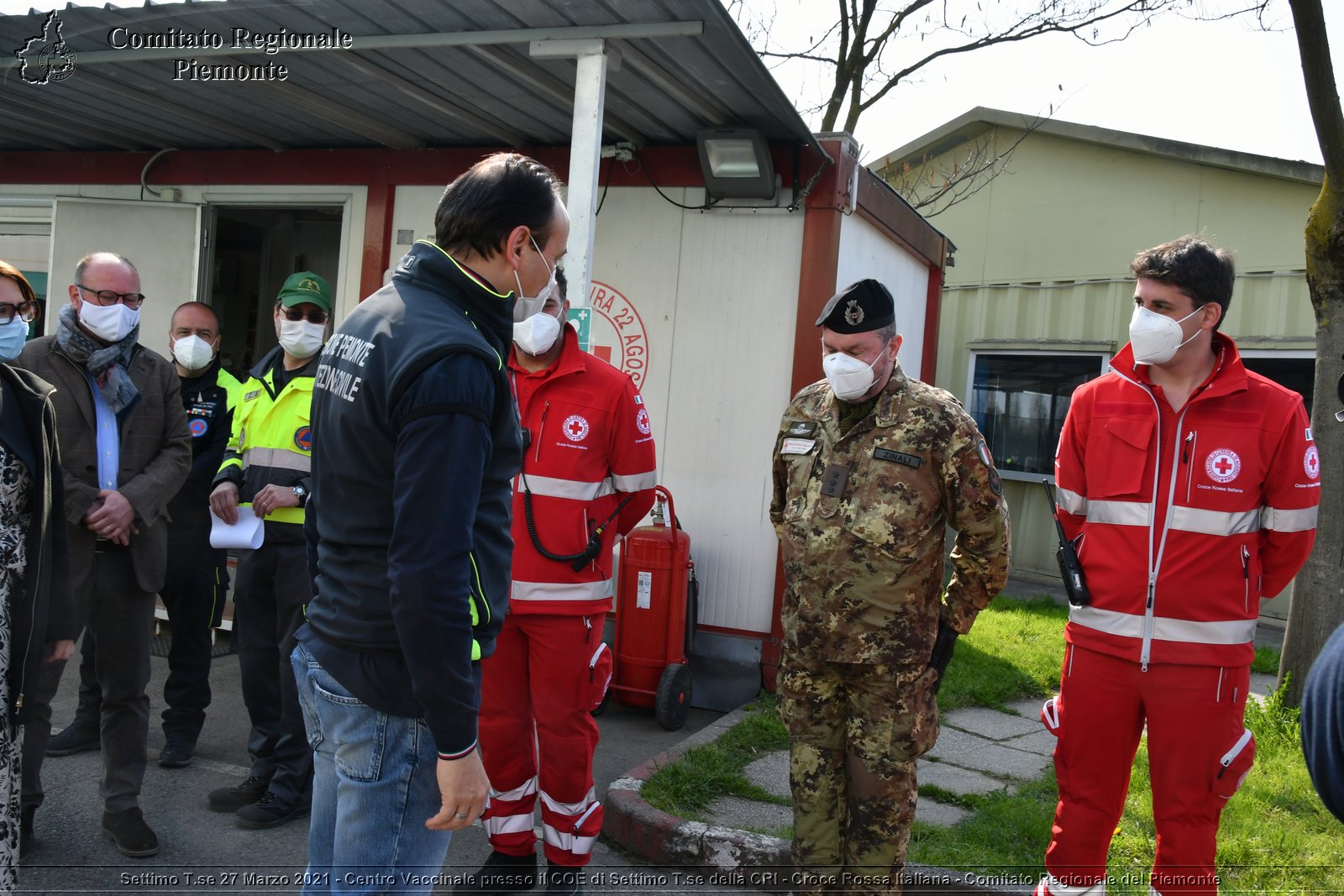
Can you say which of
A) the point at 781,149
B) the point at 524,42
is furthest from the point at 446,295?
the point at 781,149

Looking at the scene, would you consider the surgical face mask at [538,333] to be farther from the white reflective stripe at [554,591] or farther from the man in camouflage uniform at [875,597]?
the man in camouflage uniform at [875,597]

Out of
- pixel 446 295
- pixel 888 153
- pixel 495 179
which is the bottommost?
pixel 446 295

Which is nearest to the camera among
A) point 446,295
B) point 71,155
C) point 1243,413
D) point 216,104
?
point 446,295

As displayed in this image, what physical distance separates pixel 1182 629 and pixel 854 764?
111cm

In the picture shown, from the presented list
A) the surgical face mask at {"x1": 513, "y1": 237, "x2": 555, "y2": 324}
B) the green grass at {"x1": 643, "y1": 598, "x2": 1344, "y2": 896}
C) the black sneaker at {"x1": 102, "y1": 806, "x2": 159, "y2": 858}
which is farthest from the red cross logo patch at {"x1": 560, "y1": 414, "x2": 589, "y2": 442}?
the black sneaker at {"x1": 102, "y1": 806, "x2": 159, "y2": 858}

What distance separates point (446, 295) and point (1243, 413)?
257 cm

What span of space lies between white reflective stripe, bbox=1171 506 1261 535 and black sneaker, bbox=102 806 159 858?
385 centimetres

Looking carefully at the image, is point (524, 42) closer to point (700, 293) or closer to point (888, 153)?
point (700, 293)

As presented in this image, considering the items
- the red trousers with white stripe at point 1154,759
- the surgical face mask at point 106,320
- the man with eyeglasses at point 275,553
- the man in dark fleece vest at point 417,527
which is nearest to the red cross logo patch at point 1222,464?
the red trousers with white stripe at point 1154,759

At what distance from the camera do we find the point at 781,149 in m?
6.26

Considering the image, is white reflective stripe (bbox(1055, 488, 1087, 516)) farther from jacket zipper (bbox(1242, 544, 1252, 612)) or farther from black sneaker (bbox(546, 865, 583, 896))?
black sneaker (bbox(546, 865, 583, 896))

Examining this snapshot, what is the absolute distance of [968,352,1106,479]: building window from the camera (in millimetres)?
11875

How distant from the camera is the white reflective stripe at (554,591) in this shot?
3666mm

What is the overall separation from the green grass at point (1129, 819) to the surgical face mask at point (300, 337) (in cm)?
254
